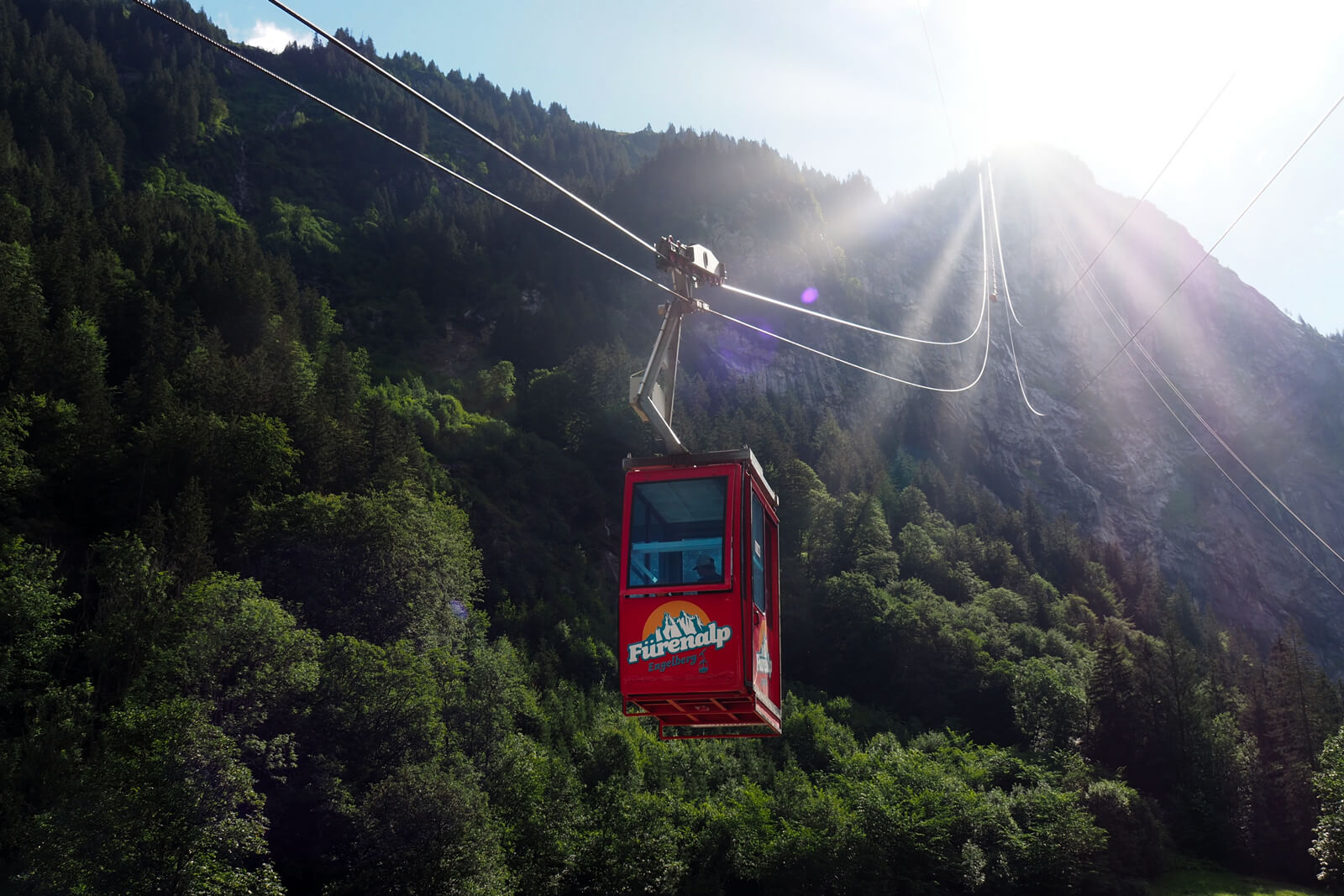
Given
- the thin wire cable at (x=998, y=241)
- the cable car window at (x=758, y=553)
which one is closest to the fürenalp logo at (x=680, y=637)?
the cable car window at (x=758, y=553)

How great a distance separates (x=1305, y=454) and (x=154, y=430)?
14838 cm

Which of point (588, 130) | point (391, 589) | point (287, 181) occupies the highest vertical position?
point (588, 130)

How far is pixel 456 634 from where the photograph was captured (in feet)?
138

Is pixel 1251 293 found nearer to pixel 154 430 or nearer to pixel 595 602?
pixel 595 602

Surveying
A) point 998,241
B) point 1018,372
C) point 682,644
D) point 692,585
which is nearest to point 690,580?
point 692,585

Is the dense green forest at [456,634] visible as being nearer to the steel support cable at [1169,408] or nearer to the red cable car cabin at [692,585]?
the red cable car cabin at [692,585]

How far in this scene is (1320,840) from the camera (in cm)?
4181

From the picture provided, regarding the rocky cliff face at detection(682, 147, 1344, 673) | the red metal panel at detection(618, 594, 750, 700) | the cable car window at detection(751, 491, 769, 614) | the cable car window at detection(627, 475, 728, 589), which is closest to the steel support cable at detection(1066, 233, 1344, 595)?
the rocky cliff face at detection(682, 147, 1344, 673)

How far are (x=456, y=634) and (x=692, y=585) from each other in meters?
30.7

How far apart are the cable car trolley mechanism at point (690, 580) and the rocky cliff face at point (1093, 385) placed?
289 feet

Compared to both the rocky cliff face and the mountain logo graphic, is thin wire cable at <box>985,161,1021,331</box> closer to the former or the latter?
the rocky cliff face

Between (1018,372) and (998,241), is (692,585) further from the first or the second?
(1018,372)

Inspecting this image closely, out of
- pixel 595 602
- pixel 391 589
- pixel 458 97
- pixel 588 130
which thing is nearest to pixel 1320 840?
pixel 595 602

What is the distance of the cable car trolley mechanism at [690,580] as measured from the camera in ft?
43.8
